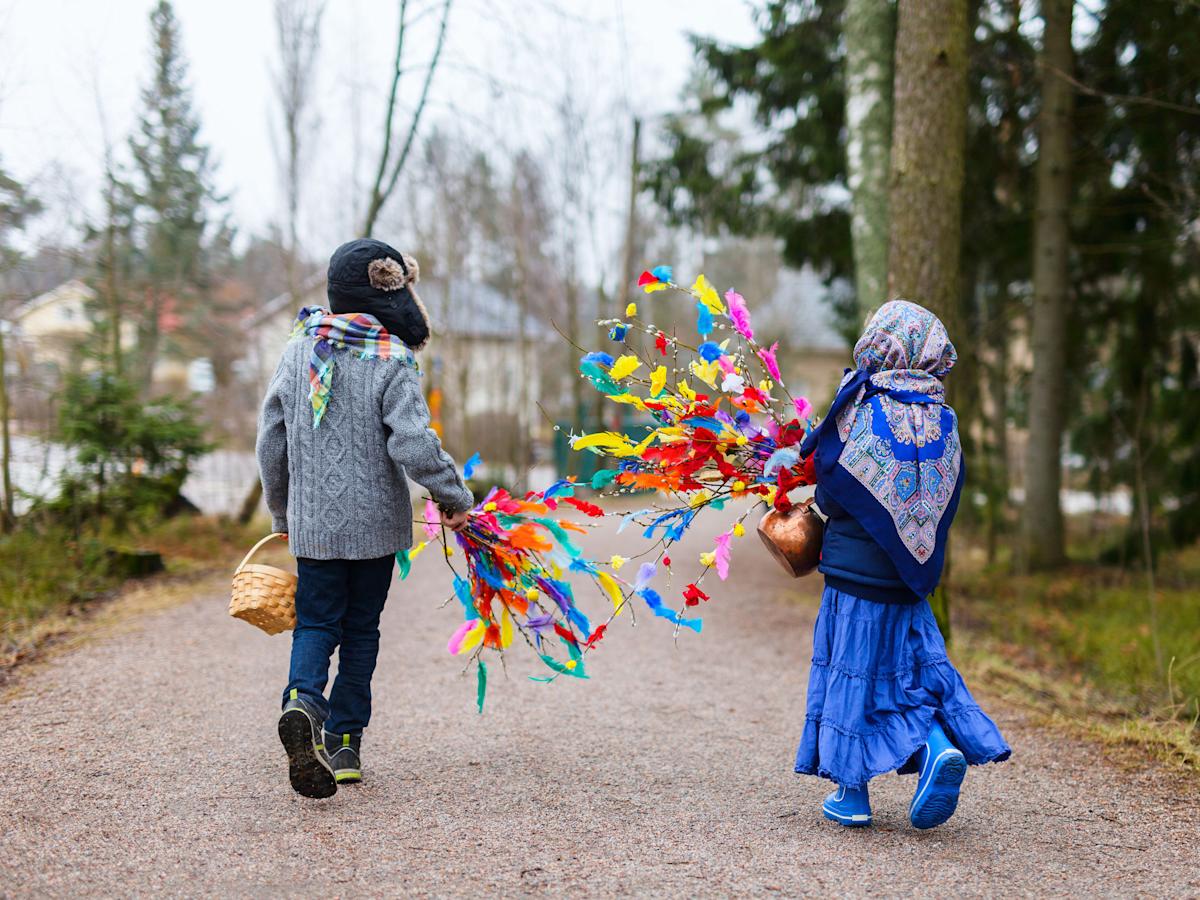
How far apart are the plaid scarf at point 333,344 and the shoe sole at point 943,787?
7.47ft

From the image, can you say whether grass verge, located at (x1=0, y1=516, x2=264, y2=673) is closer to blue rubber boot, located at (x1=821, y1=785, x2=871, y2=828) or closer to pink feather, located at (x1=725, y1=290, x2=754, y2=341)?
pink feather, located at (x1=725, y1=290, x2=754, y2=341)

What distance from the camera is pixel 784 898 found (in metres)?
2.89

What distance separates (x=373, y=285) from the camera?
3639 millimetres

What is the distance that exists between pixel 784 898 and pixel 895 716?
83 cm

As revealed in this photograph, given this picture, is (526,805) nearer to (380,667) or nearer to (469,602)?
(469,602)

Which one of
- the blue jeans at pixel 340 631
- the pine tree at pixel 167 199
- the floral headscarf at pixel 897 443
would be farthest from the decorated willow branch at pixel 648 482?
the pine tree at pixel 167 199

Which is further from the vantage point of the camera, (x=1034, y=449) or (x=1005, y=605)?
(x=1034, y=449)

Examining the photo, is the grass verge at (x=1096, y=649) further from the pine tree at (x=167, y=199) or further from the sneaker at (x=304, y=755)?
the pine tree at (x=167, y=199)

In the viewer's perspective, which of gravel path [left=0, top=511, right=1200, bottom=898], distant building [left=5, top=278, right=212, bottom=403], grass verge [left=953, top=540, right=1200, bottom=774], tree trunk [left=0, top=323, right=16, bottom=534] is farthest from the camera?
distant building [left=5, top=278, right=212, bottom=403]

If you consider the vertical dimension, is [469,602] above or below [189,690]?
above

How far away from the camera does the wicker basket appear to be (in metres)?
3.56

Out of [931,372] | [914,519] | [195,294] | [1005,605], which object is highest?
[195,294]

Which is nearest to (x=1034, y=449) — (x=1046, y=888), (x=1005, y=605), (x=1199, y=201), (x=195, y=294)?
(x=1005, y=605)

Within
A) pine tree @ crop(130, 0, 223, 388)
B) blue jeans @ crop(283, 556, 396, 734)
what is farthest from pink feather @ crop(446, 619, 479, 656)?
pine tree @ crop(130, 0, 223, 388)
